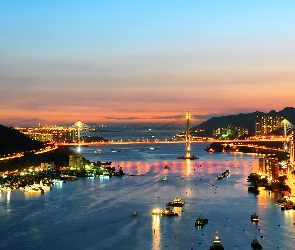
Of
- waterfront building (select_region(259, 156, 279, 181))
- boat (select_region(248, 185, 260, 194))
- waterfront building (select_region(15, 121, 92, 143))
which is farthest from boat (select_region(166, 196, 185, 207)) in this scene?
waterfront building (select_region(15, 121, 92, 143))

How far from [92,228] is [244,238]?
2.69 meters

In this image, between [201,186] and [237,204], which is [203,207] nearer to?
[237,204]

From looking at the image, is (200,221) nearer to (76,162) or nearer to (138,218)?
(138,218)

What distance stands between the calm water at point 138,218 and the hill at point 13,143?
7211mm

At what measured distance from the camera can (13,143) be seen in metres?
26.4

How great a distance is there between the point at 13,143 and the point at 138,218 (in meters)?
15.2

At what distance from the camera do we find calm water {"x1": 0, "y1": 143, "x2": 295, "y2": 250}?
10.2 metres

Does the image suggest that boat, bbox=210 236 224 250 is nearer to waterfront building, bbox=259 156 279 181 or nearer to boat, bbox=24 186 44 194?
boat, bbox=24 186 44 194

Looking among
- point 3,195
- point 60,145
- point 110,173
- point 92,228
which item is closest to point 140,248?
point 92,228

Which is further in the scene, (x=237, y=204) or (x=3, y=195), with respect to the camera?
(x=3, y=195)

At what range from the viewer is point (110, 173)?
837 inches

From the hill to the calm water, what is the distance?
7211mm

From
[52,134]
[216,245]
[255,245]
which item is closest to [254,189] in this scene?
[255,245]

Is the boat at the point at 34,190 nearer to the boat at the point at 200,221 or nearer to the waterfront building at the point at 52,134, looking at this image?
the boat at the point at 200,221
